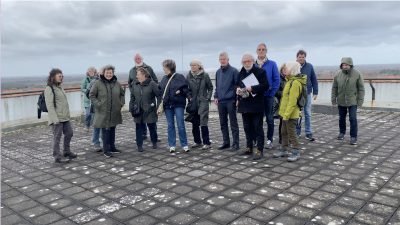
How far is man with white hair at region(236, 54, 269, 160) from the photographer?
5.88 metres

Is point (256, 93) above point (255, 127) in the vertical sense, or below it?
above

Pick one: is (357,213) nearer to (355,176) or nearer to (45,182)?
(355,176)

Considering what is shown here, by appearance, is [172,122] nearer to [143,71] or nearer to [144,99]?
[144,99]

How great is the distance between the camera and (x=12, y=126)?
962 cm

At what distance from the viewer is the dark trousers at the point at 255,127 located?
238 inches

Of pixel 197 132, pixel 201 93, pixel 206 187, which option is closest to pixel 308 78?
pixel 201 93

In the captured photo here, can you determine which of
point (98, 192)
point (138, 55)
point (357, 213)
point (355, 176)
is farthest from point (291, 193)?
point (138, 55)

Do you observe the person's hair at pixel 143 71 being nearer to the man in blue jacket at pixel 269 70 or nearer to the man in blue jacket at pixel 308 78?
the man in blue jacket at pixel 269 70

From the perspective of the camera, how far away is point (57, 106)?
6.17 meters

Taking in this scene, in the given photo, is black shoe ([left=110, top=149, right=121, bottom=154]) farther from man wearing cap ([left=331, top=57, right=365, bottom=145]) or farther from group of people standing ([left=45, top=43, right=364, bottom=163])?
man wearing cap ([left=331, top=57, right=365, bottom=145])

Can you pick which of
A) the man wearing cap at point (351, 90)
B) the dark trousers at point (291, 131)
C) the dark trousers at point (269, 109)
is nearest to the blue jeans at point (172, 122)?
the dark trousers at point (269, 109)

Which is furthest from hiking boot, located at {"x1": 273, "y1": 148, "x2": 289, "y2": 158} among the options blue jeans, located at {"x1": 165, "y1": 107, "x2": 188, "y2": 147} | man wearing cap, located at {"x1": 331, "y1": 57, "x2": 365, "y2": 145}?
blue jeans, located at {"x1": 165, "y1": 107, "x2": 188, "y2": 147}

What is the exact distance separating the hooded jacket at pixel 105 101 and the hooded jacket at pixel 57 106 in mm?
502

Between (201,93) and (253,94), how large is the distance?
1.31m
